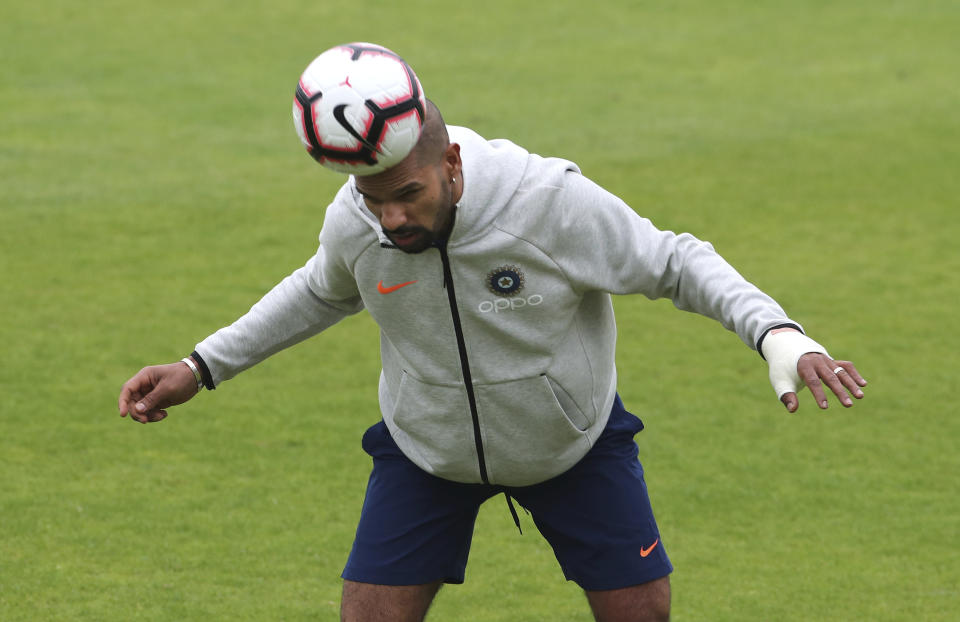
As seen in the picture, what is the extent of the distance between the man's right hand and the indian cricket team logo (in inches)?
34.6

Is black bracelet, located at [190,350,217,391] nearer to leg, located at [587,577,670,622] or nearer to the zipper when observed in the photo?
the zipper

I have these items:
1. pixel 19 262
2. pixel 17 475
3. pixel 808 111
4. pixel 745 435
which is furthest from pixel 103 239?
pixel 808 111

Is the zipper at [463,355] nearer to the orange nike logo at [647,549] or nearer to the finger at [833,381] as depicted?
the orange nike logo at [647,549]

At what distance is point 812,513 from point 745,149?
231 inches

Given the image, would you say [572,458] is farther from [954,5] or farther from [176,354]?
[954,5]

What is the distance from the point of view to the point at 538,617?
4.79 meters

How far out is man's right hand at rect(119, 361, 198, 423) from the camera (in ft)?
12.1

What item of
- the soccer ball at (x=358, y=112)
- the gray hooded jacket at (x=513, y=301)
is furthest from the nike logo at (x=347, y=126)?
the gray hooded jacket at (x=513, y=301)

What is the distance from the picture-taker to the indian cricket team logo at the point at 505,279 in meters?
3.38

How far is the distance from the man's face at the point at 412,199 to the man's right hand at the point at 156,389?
0.77 m

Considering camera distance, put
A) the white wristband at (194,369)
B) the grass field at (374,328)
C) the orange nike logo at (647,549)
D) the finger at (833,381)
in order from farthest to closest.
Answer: the grass field at (374,328), the white wristband at (194,369), the orange nike logo at (647,549), the finger at (833,381)

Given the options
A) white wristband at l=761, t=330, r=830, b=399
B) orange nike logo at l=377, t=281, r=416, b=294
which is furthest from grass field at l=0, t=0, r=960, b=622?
white wristband at l=761, t=330, r=830, b=399

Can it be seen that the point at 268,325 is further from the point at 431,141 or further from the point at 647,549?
the point at 647,549

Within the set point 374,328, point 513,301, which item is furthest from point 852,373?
point 374,328
